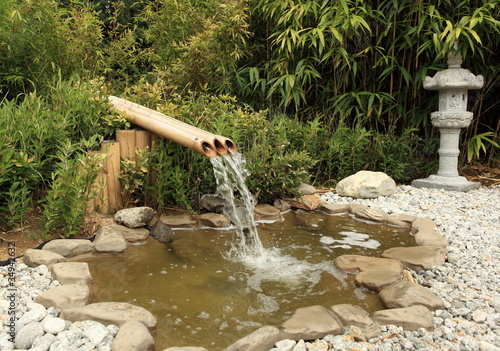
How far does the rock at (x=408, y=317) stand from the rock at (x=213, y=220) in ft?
5.37

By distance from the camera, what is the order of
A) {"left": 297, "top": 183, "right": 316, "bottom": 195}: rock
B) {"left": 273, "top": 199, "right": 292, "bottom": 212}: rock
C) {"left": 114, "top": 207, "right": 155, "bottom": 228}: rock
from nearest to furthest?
{"left": 114, "top": 207, "right": 155, "bottom": 228}: rock
{"left": 273, "top": 199, "right": 292, "bottom": 212}: rock
{"left": 297, "top": 183, "right": 316, "bottom": 195}: rock

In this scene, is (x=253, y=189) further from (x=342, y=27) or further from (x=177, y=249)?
(x=342, y=27)

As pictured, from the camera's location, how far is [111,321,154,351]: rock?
64.4 inches

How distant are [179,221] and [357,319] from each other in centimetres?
178

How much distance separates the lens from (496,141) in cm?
504

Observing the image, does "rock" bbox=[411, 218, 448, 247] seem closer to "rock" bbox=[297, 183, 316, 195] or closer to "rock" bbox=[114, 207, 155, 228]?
"rock" bbox=[297, 183, 316, 195]

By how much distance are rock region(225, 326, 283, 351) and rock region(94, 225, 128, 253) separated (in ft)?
4.27

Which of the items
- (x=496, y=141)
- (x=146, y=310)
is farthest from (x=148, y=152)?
(x=496, y=141)

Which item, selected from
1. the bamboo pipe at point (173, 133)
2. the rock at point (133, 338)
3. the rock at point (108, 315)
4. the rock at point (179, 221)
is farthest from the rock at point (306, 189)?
the rock at point (133, 338)

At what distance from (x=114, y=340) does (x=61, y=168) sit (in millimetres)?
1458

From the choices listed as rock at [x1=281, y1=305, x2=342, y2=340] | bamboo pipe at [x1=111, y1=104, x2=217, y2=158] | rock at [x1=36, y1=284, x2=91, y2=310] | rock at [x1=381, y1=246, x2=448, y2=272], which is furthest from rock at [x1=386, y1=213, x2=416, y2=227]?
rock at [x1=36, y1=284, x2=91, y2=310]

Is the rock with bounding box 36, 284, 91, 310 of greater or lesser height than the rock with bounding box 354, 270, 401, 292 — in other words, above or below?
above

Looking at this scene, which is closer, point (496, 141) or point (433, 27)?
point (433, 27)

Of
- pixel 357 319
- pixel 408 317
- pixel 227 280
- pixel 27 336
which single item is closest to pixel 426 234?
pixel 408 317
